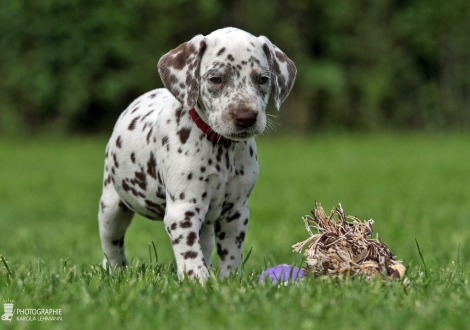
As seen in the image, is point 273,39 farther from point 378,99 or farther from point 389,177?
point 389,177

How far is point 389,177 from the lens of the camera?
52.9 feet

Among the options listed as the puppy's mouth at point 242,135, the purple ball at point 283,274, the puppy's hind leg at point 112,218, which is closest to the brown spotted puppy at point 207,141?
the puppy's mouth at point 242,135

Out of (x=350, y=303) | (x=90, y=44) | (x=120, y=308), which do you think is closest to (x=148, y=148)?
(x=120, y=308)

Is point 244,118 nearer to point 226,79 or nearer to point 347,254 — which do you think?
point 226,79

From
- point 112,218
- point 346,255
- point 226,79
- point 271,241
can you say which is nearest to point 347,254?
point 346,255

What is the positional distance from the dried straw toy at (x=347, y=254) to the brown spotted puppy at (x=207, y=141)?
526 mm

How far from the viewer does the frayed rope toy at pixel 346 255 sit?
14.3 feet

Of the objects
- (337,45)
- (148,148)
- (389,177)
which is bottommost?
(389,177)

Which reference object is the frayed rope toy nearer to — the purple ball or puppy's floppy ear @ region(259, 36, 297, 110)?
the purple ball

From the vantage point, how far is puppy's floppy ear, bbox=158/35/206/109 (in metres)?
4.64

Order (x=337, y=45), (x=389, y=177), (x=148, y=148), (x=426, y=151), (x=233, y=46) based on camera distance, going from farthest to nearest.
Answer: (x=337, y=45)
(x=426, y=151)
(x=389, y=177)
(x=148, y=148)
(x=233, y=46)

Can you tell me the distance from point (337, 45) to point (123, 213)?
25.9 meters

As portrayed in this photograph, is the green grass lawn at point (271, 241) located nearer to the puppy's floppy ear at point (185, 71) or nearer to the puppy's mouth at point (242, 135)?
the puppy's mouth at point (242, 135)

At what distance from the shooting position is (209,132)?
15.4 feet
